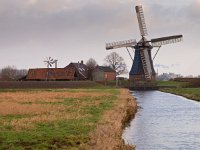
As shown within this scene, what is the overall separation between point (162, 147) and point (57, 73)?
99675mm

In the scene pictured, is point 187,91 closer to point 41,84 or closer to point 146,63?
point 146,63

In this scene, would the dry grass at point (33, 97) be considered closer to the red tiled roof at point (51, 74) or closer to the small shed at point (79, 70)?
the red tiled roof at point (51, 74)

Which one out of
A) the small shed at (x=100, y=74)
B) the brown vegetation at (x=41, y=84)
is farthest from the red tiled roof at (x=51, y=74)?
the small shed at (x=100, y=74)

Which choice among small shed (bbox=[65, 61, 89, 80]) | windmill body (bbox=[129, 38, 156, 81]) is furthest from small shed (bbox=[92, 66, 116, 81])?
windmill body (bbox=[129, 38, 156, 81])

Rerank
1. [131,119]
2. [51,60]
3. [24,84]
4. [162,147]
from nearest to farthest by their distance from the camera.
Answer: [162,147] < [131,119] < [24,84] < [51,60]

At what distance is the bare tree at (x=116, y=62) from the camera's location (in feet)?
545

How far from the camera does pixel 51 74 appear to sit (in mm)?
119375

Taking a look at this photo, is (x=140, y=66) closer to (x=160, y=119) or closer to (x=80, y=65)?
(x=80, y=65)

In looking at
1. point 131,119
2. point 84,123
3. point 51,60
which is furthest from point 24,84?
point 84,123

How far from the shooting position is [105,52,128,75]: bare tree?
166 meters

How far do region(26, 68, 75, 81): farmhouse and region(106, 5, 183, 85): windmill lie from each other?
61.6ft

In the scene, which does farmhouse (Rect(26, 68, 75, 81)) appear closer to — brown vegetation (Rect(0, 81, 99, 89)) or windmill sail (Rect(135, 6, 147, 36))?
brown vegetation (Rect(0, 81, 99, 89))

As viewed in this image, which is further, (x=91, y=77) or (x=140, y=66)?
(x=91, y=77)

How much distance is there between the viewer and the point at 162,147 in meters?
19.7
